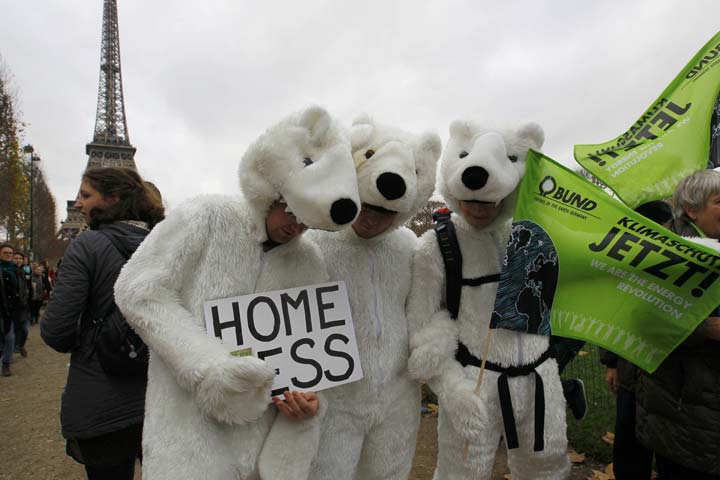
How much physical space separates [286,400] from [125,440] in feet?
3.82

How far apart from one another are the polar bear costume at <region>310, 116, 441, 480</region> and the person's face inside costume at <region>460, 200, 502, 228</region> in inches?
9.4

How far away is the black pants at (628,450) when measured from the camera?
108 inches

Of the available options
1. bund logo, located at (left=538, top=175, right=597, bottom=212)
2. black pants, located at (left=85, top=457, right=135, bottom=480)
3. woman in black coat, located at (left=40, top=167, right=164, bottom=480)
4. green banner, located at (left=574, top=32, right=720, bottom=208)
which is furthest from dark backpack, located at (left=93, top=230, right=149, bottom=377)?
green banner, located at (left=574, top=32, right=720, bottom=208)

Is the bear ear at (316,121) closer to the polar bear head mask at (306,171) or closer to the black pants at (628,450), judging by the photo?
the polar bear head mask at (306,171)

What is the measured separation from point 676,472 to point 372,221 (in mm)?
2035

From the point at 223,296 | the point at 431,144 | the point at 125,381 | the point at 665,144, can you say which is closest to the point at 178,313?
the point at 223,296

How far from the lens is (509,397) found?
6.94 feet

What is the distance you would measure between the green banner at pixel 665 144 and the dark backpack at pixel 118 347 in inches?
104

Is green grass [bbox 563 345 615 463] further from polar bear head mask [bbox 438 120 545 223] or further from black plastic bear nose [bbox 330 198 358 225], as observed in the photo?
black plastic bear nose [bbox 330 198 358 225]

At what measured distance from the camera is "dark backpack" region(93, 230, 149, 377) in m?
2.23

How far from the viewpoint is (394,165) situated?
1.95m

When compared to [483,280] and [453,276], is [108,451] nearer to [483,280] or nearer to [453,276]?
[453,276]

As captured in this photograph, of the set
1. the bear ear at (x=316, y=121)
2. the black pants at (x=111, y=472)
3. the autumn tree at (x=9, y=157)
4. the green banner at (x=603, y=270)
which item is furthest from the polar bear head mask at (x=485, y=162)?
the autumn tree at (x=9, y=157)

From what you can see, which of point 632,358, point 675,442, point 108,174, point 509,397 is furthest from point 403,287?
point 108,174
